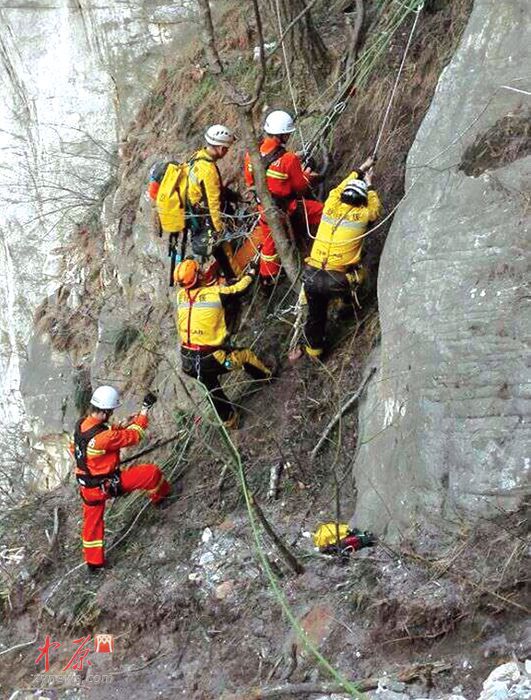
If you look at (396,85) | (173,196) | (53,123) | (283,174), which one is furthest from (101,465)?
(53,123)

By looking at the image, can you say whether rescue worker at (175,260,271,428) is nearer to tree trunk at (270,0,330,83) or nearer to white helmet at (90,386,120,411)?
white helmet at (90,386,120,411)

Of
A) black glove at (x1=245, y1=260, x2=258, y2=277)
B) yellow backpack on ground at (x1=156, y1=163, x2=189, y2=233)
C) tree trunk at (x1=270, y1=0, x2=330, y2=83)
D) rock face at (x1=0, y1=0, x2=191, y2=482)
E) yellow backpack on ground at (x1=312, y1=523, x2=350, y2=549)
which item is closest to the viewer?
yellow backpack on ground at (x1=312, y1=523, x2=350, y2=549)

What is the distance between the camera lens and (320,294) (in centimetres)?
734

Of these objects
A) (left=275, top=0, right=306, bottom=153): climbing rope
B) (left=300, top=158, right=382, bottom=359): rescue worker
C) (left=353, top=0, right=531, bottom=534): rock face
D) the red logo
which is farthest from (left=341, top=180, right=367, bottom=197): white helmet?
the red logo

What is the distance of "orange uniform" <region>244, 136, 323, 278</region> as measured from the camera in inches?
298

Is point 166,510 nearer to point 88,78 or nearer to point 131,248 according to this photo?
point 131,248

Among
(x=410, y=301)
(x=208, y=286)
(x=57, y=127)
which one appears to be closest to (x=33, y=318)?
(x=57, y=127)

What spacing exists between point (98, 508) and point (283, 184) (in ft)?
10.1

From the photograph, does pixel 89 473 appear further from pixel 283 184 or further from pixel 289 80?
pixel 289 80

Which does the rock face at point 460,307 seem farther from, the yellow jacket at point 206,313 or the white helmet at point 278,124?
the yellow jacket at point 206,313

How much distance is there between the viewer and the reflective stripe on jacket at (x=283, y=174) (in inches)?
297

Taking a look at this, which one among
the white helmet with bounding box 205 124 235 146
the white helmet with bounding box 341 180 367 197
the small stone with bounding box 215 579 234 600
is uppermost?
the white helmet with bounding box 205 124 235 146

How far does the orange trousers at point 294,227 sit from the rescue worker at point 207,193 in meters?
0.41

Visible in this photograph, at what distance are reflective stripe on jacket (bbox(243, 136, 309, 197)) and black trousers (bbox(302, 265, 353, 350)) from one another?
70 cm
